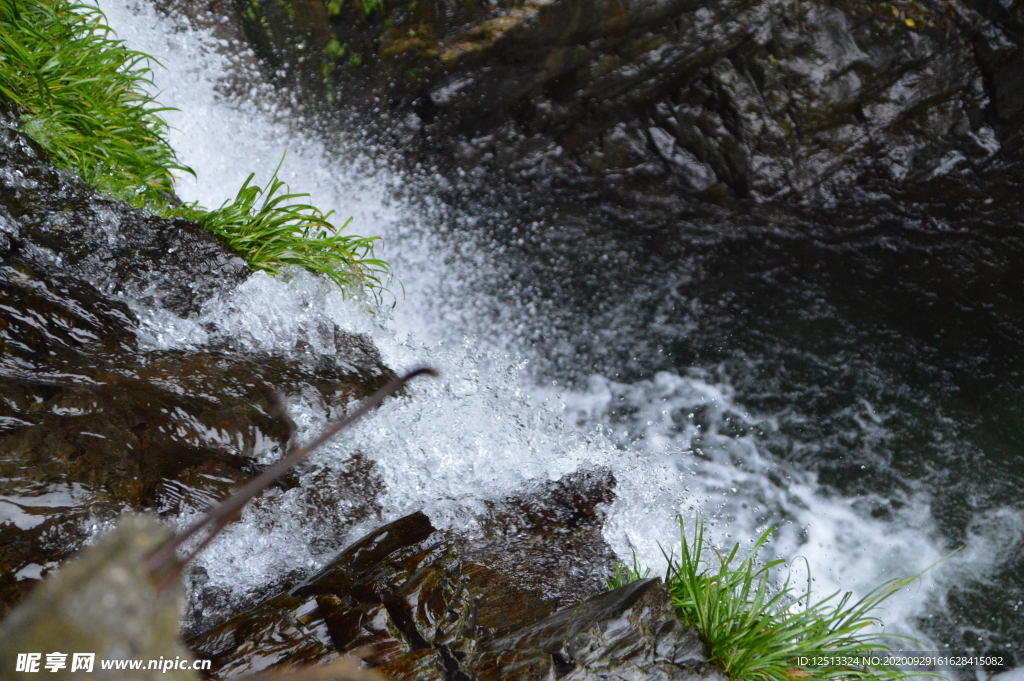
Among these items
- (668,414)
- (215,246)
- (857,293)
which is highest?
(215,246)

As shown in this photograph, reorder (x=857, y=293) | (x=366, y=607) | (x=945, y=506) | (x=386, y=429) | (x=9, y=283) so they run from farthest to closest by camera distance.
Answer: (x=857, y=293)
(x=945, y=506)
(x=386, y=429)
(x=9, y=283)
(x=366, y=607)

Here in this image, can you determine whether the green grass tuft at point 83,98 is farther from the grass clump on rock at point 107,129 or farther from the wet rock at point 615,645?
the wet rock at point 615,645

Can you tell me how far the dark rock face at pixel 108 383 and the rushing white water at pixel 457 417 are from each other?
0.67ft

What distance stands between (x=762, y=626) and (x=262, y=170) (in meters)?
5.35

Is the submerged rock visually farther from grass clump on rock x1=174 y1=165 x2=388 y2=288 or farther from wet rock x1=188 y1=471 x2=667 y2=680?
grass clump on rock x1=174 y1=165 x2=388 y2=288

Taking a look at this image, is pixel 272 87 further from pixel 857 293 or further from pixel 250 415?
pixel 857 293

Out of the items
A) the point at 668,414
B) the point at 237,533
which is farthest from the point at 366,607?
the point at 668,414

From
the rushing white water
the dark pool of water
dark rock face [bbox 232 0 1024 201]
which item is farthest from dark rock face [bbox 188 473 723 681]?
dark rock face [bbox 232 0 1024 201]

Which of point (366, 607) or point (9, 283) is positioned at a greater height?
point (9, 283)

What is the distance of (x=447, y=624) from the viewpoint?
2629 mm

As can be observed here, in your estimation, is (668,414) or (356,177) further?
(356,177)

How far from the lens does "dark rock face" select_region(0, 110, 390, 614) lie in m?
2.48

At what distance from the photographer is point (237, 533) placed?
2.89 m

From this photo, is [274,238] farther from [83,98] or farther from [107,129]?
[83,98]
